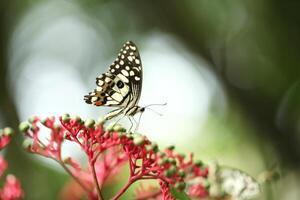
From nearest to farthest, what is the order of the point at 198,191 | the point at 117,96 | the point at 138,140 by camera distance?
the point at 138,140, the point at 198,191, the point at 117,96

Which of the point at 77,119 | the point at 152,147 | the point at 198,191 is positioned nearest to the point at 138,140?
the point at 152,147

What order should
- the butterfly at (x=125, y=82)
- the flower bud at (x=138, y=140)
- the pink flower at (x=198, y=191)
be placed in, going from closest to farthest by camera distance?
1. the flower bud at (x=138, y=140)
2. the pink flower at (x=198, y=191)
3. the butterfly at (x=125, y=82)

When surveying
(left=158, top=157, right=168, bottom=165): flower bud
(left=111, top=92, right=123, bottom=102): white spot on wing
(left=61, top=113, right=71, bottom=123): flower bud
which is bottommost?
(left=158, top=157, right=168, bottom=165): flower bud

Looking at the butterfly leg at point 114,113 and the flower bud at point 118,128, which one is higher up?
the butterfly leg at point 114,113

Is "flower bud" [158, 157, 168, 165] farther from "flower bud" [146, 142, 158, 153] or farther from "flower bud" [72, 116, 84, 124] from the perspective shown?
"flower bud" [72, 116, 84, 124]

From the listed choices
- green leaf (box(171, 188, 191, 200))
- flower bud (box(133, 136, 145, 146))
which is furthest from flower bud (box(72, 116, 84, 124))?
green leaf (box(171, 188, 191, 200))

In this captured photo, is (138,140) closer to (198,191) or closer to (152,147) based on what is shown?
(152,147)

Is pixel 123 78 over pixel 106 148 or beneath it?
over

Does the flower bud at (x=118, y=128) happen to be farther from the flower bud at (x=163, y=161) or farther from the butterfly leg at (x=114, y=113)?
the butterfly leg at (x=114, y=113)

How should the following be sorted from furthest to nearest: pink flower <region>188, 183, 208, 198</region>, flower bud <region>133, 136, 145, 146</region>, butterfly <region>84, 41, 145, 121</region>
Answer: butterfly <region>84, 41, 145, 121</region>
pink flower <region>188, 183, 208, 198</region>
flower bud <region>133, 136, 145, 146</region>

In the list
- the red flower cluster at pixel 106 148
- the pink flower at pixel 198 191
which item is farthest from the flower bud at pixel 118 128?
the pink flower at pixel 198 191
